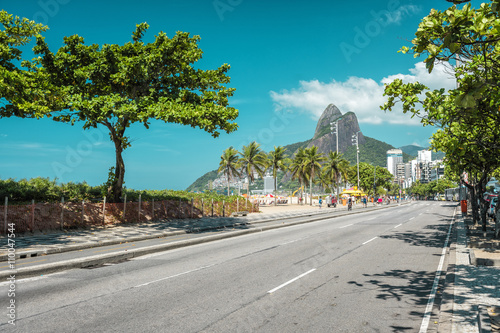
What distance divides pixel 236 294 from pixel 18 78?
39.6 ft

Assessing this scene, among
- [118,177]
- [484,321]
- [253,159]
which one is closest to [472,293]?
[484,321]

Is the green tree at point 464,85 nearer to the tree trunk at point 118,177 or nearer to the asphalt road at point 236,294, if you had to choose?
the asphalt road at point 236,294

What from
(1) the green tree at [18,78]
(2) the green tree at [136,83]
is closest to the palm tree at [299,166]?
(2) the green tree at [136,83]

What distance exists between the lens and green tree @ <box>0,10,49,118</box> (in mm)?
12977

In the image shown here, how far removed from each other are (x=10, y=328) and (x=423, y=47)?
778 cm

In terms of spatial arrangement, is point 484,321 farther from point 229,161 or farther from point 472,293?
point 229,161

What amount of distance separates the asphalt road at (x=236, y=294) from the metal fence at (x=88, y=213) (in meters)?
8.15

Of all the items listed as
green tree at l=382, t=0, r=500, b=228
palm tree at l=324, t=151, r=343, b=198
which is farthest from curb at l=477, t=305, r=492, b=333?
palm tree at l=324, t=151, r=343, b=198

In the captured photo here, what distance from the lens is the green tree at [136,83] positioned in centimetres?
1759

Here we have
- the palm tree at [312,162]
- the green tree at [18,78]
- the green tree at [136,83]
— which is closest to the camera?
the green tree at [18,78]

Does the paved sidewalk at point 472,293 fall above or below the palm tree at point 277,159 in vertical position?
below

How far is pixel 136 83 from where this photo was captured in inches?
805

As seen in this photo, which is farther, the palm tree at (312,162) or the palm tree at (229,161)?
the palm tree at (229,161)

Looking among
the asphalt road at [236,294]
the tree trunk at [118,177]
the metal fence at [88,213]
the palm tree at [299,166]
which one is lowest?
the asphalt road at [236,294]
